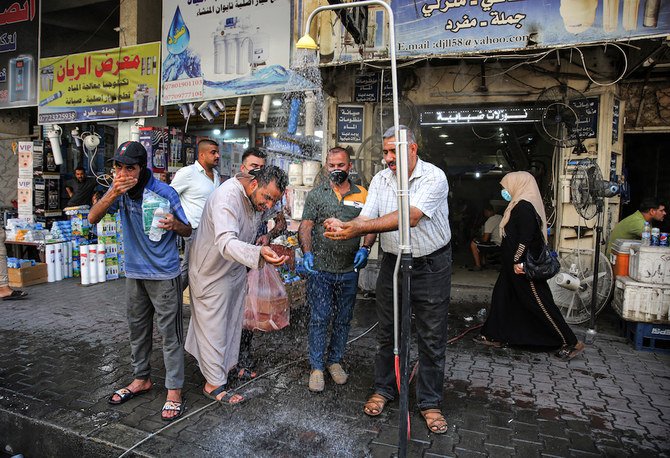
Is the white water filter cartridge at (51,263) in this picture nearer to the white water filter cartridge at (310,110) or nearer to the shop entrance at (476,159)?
the white water filter cartridge at (310,110)

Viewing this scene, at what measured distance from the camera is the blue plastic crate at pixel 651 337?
185 inches

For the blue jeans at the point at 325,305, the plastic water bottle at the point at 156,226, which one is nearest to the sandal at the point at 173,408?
the blue jeans at the point at 325,305

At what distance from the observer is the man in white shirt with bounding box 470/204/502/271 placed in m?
9.92

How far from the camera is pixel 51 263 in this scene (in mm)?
7695

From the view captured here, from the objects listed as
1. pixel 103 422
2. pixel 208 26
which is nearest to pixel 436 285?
pixel 103 422

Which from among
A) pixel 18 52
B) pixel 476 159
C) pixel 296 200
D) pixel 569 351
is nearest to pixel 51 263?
pixel 296 200

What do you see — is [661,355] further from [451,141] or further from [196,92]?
[451,141]

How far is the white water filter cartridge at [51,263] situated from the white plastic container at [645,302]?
8.26m

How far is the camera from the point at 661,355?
466cm

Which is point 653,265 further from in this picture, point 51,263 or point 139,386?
point 51,263

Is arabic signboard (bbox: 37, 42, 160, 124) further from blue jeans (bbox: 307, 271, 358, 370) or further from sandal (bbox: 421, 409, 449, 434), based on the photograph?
sandal (bbox: 421, 409, 449, 434)

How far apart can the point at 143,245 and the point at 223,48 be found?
5.31 meters

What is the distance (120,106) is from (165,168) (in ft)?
5.53

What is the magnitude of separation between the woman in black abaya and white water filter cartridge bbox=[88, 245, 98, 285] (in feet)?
20.3
